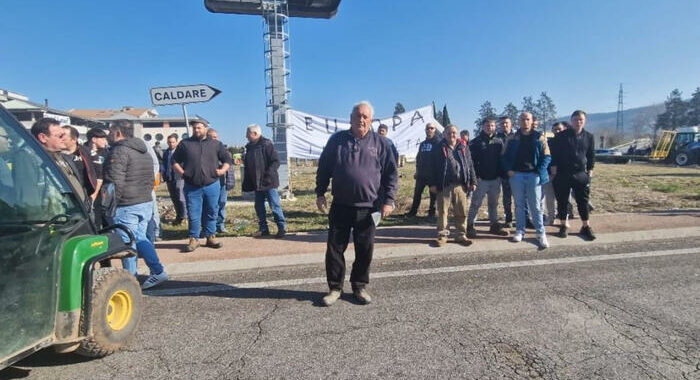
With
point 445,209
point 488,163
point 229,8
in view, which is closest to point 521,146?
point 488,163

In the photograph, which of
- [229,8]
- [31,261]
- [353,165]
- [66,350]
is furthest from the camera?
[229,8]

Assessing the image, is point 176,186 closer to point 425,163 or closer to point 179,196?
point 179,196

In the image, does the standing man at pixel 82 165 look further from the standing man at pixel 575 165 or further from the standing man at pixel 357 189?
the standing man at pixel 575 165

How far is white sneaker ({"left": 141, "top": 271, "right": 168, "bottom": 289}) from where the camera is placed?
4.25 m

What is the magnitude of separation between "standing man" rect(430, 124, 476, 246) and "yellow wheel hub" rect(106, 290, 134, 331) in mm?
3983

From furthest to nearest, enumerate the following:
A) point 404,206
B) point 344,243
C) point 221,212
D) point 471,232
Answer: point 404,206
point 221,212
point 471,232
point 344,243

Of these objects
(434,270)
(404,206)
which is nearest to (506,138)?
(434,270)

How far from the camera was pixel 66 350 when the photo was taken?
2504mm

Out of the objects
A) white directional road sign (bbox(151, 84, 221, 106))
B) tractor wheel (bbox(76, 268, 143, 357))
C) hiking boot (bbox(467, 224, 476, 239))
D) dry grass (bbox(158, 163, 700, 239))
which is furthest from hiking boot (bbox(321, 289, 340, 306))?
white directional road sign (bbox(151, 84, 221, 106))

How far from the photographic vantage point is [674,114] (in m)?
83.6

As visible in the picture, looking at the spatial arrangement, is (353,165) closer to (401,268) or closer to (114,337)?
(401,268)

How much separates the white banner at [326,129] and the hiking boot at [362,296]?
743 cm

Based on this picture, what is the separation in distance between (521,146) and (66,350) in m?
5.68

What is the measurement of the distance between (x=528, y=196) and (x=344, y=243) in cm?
327
